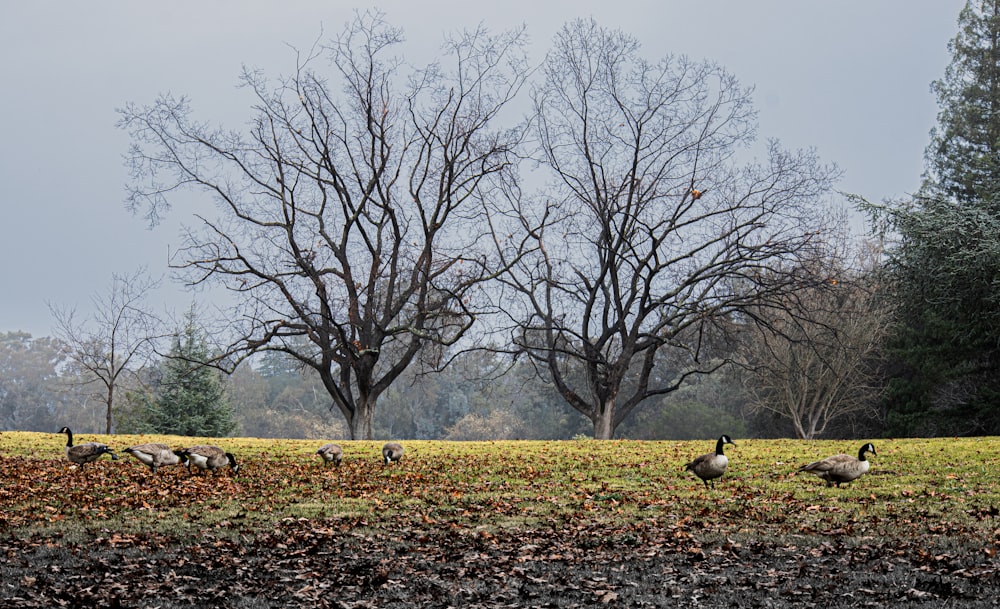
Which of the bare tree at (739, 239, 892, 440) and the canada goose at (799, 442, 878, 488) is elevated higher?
the bare tree at (739, 239, 892, 440)

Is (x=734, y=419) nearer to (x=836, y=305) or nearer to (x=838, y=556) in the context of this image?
(x=836, y=305)

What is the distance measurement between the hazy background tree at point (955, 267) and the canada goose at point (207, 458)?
25.5 m

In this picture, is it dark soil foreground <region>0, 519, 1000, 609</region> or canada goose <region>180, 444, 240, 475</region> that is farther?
canada goose <region>180, 444, 240, 475</region>

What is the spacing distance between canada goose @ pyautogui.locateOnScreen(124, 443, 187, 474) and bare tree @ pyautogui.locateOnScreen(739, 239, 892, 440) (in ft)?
91.5

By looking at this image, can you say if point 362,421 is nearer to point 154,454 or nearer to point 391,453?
point 391,453

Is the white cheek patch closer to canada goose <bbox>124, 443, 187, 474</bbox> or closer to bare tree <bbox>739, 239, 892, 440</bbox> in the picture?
canada goose <bbox>124, 443, 187, 474</bbox>

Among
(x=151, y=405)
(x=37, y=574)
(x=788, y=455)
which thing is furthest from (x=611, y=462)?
(x=151, y=405)

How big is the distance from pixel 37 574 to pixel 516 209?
102 feet

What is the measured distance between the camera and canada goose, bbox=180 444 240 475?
57.5ft

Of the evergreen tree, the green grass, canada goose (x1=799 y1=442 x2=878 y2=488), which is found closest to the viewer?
the green grass

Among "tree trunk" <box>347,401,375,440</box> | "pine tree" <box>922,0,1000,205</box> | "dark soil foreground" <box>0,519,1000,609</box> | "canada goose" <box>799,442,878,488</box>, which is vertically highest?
"pine tree" <box>922,0,1000,205</box>

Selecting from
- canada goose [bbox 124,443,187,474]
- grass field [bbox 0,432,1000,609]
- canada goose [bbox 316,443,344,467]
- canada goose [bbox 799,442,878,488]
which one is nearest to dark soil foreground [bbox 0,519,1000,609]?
grass field [bbox 0,432,1000,609]

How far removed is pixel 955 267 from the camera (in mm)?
31781

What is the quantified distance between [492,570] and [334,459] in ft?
38.2
